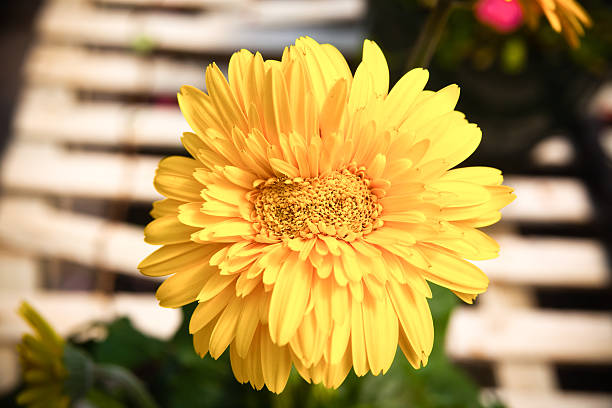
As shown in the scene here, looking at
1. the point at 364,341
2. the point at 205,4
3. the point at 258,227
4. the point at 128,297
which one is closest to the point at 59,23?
the point at 205,4

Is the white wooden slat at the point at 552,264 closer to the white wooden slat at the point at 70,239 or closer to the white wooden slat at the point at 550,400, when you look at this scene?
the white wooden slat at the point at 550,400

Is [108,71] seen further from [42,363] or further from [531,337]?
[531,337]

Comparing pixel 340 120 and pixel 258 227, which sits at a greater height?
pixel 340 120

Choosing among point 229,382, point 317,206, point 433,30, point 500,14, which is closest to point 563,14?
point 433,30

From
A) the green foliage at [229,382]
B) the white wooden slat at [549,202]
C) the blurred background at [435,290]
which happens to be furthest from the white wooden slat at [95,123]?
the white wooden slat at [549,202]

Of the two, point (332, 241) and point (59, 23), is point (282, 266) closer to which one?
point (332, 241)
